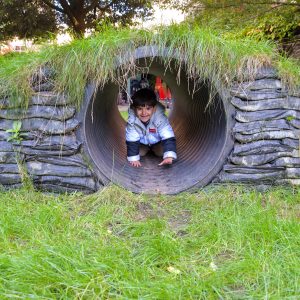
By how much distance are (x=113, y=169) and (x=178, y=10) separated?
8.19 ft

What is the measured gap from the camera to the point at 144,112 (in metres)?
4.61

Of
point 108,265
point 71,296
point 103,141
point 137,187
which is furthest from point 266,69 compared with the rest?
point 71,296

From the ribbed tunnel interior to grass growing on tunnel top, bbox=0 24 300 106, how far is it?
22 centimetres

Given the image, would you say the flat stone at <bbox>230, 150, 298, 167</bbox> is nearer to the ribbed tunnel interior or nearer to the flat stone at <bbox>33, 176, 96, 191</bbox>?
the ribbed tunnel interior

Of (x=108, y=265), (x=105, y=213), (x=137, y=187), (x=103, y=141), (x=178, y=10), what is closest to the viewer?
(x=108, y=265)

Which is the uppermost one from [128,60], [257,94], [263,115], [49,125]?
[128,60]

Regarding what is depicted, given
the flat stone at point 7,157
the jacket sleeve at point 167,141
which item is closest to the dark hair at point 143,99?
the jacket sleeve at point 167,141

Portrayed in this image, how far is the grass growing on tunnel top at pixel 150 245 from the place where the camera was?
1.93m

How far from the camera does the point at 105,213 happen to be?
2965 mm

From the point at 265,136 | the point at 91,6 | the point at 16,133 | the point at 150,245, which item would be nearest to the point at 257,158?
the point at 265,136

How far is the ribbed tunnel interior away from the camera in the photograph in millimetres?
3502

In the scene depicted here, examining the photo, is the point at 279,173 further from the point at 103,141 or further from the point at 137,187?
the point at 103,141

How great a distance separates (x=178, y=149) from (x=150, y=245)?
2692 millimetres

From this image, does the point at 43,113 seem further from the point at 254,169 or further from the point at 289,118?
the point at 289,118
